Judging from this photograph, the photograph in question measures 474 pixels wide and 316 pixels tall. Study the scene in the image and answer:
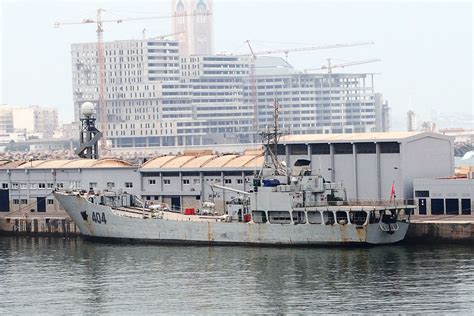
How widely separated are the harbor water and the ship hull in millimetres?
844

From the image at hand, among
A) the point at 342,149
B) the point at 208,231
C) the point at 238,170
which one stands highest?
the point at 342,149

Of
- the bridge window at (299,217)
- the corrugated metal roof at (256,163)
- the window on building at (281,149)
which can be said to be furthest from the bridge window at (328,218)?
the window on building at (281,149)

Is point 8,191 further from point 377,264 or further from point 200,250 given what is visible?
point 377,264

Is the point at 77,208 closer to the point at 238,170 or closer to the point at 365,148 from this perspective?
the point at 238,170

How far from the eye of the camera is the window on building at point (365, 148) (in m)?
76.6

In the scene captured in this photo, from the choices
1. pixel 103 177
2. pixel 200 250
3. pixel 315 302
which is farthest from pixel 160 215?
pixel 315 302

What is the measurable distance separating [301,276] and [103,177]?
29.0 meters

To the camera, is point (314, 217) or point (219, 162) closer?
point (314, 217)

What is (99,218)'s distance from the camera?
7875 centimetres

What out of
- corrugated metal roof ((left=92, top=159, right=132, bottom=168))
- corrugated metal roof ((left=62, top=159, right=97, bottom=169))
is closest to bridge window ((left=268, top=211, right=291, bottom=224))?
corrugated metal roof ((left=92, top=159, right=132, bottom=168))

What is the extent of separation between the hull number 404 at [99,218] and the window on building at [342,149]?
44.8 feet

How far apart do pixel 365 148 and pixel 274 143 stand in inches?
215

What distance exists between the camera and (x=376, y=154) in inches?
3004

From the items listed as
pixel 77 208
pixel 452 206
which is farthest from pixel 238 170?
pixel 452 206
